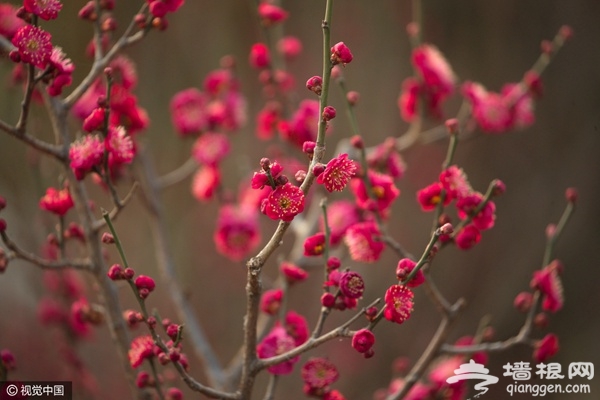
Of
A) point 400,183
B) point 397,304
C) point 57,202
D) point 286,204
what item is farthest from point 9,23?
point 400,183

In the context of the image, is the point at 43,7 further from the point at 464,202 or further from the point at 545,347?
the point at 545,347

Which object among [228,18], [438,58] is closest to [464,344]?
[438,58]

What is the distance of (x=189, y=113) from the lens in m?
1.12

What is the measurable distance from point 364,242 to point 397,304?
168mm

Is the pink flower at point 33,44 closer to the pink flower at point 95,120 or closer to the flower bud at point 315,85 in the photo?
the pink flower at point 95,120

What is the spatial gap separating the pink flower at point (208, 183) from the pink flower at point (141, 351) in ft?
1.48

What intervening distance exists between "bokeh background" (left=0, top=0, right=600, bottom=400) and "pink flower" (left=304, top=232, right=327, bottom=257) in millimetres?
828

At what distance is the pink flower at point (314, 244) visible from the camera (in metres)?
0.72

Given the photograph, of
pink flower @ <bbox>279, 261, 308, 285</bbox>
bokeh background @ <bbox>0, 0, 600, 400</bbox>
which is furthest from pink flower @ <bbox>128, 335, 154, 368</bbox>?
bokeh background @ <bbox>0, 0, 600, 400</bbox>

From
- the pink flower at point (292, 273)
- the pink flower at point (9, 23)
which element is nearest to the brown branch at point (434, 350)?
the pink flower at point (292, 273)

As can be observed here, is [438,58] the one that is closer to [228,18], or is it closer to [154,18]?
[154,18]

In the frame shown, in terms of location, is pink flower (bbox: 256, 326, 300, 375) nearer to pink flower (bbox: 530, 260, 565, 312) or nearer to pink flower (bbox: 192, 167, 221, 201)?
pink flower (bbox: 530, 260, 565, 312)

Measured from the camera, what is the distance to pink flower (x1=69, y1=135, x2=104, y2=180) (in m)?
0.72

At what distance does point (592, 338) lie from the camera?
69.7 inches
